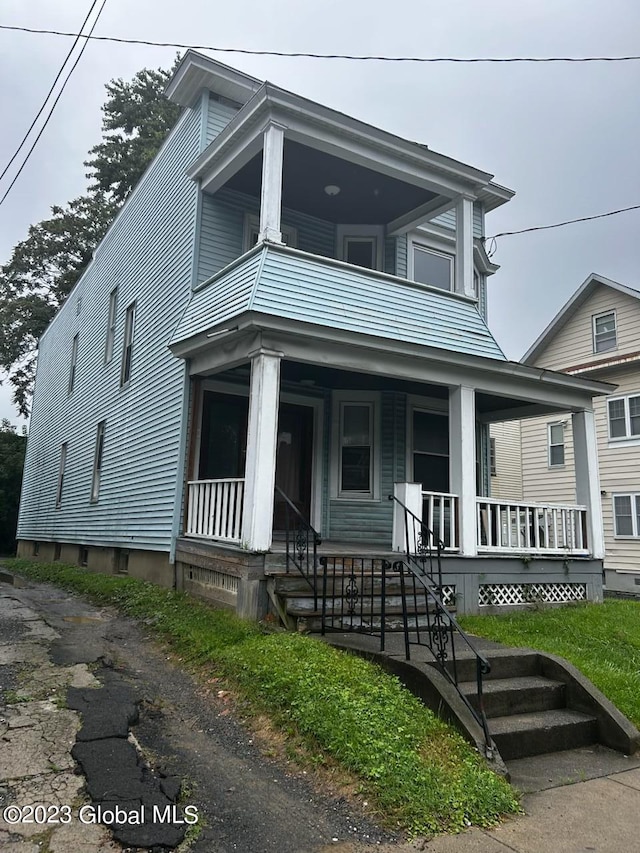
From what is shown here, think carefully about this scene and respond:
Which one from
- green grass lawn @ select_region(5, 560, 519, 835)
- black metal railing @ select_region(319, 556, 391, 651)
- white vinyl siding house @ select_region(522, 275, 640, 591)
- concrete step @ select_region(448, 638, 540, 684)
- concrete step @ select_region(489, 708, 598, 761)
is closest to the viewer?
green grass lawn @ select_region(5, 560, 519, 835)

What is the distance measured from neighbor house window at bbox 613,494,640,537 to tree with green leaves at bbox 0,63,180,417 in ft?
81.0

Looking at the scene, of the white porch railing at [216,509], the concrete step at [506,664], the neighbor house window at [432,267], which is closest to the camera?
the concrete step at [506,664]

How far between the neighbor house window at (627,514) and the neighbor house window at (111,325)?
14607mm

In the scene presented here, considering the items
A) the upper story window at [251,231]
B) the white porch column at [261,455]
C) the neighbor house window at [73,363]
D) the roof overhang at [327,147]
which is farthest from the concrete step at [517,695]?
the neighbor house window at [73,363]

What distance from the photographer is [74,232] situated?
101ft

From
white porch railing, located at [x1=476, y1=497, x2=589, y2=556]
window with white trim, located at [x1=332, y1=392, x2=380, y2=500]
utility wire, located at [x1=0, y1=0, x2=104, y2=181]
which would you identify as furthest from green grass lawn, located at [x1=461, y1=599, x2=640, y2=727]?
utility wire, located at [x1=0, y1=0, x2=104, y2=181]

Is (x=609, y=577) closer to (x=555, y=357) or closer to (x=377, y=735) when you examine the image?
(x=555, y=357)

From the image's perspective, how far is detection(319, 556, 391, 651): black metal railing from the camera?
6520 millimetres

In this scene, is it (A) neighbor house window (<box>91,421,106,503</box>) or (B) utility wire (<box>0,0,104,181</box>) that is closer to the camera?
(B) utility wire (<box>0,0,104,181</box>)

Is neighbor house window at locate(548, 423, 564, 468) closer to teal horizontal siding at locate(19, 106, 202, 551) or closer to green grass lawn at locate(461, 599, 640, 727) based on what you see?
green grass lawn at locate(461, 599, 640, 727)

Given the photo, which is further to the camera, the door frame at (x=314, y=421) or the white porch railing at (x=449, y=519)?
the door frame at (x=314, y=421)

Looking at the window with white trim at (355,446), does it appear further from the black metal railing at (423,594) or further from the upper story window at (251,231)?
the upper story window at (251,231)

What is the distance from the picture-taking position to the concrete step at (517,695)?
208 inches

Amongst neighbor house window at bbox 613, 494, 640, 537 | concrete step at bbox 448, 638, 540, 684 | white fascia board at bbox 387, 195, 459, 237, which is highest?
white fascia board at bbox 387, 195, 459, 237
